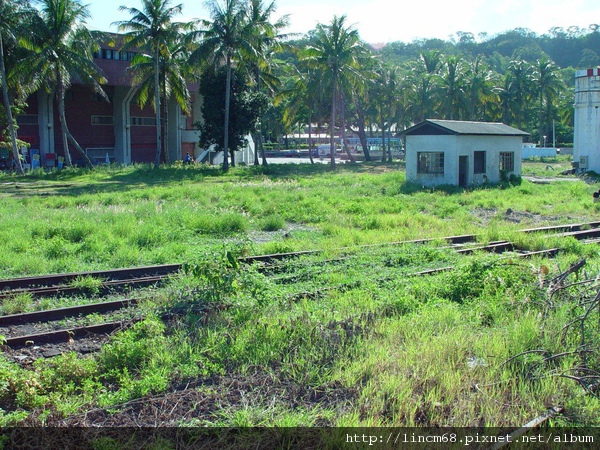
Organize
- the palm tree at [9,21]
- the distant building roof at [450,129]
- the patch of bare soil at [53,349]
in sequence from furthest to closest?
the palm tree at [9,21], the distant building roof at [450,129], the patch of bare soil at [53,349]

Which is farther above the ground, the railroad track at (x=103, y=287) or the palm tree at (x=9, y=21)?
the palm tree at (x=9, y=21)

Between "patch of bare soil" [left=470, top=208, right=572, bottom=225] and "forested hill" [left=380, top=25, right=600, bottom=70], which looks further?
"forested hill" [left=380, top=25, right=600, bottom=70]

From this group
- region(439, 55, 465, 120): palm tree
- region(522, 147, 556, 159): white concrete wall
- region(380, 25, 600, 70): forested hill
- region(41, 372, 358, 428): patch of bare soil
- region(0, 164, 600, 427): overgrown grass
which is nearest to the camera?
region(41, 372, 358, 428): patch of bare soil

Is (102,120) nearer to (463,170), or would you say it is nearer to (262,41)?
(262,41)

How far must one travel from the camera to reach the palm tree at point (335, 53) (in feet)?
155

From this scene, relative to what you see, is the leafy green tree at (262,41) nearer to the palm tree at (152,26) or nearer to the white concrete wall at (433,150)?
the palm tree at (152,26)

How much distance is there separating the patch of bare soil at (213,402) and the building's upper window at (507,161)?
31.0 m

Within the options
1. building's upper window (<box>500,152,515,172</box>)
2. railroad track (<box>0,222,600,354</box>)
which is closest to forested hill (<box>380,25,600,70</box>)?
building's upper window (<box>500,152,515,172</box>)

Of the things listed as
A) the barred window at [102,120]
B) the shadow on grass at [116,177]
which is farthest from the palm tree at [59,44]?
the barred window at [102,120]

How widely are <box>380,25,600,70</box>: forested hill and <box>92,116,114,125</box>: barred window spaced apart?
79.1 metres

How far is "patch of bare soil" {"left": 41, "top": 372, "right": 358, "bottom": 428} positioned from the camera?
5.39 metres

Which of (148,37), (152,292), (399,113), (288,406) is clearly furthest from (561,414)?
(399,113)

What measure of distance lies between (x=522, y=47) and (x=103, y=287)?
148m

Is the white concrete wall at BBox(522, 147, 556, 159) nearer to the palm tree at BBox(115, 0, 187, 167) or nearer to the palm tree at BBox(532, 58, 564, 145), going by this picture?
the palm tree at BBox(532, 58, 564, 145)
